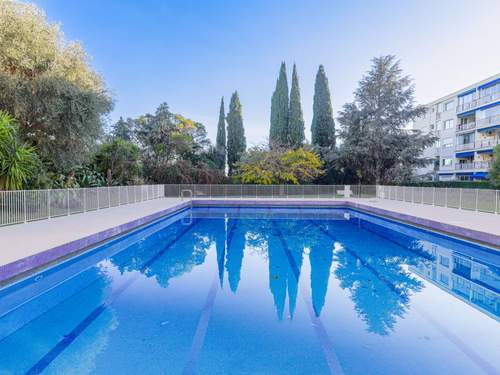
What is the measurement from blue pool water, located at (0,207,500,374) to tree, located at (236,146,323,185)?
1373 cm

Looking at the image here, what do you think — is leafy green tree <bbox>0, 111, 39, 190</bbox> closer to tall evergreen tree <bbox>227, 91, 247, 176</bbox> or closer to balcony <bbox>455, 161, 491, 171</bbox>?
tall evergreen tree <bbox>227, 91, 247, 176</bbox>

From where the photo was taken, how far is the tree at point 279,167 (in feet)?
69.9

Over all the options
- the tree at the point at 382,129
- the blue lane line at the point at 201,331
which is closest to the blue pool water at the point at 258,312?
the blue lane line at the point at 201,331

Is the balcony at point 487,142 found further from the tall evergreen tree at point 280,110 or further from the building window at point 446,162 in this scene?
the tall evergreen tree at point 280,110

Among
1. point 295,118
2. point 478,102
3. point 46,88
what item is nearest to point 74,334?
point 46,88

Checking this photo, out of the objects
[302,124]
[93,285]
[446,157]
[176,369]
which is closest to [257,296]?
[176,369]

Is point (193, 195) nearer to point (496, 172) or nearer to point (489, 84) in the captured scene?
point (496, 172)

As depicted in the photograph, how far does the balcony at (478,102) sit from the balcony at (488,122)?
1.46 metres

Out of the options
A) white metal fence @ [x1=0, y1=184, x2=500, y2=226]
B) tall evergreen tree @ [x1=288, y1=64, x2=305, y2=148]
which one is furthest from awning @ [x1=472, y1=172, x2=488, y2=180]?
tall evergreen tree @ [x1=288, y1=64, x2=305, y2=148]

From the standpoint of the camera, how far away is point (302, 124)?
Answer: 27.3 m

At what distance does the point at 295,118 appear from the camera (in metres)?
27.2

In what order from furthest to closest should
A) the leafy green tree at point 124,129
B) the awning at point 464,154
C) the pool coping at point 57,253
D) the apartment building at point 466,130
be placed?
1. the awning at point 464,154
2. the apartment building at point 466,130
3. the leafy green tree at point 124,129
4. the pool coping at point 57,253

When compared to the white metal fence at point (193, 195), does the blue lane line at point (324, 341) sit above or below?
below

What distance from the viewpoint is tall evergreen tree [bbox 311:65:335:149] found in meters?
27.2
